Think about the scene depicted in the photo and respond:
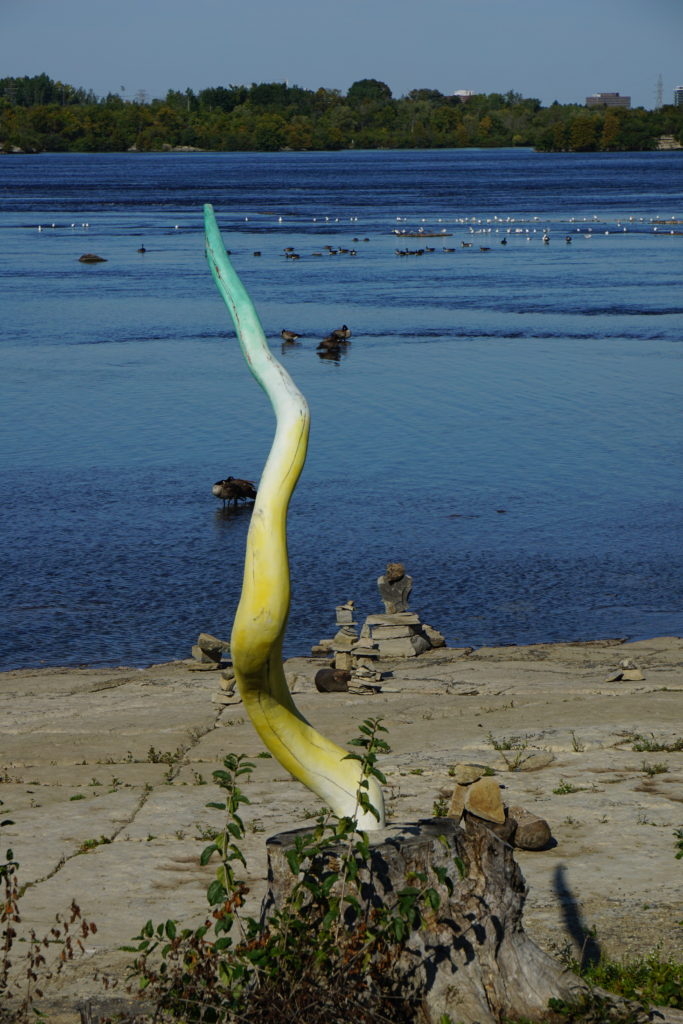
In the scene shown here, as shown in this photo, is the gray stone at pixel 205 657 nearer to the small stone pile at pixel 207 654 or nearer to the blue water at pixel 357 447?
the small stone pile at pixel 207 654

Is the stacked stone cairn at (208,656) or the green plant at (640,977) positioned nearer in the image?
the green plant at (640,977)

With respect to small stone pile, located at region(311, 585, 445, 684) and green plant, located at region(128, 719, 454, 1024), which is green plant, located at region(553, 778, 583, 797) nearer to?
green plant, located at region(128, 719, 454, 1024)

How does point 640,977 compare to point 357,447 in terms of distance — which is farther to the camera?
point 357,447

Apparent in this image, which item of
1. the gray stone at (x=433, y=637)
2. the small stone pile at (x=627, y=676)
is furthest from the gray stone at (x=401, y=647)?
the small stone pile at (x=627, y=676)

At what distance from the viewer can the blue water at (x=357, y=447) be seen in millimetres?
23234

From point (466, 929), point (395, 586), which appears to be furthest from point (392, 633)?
point (466, 929)

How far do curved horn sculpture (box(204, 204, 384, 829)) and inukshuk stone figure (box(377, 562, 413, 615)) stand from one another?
12.0 metres

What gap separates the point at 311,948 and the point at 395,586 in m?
13.1

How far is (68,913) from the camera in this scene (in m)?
9.55

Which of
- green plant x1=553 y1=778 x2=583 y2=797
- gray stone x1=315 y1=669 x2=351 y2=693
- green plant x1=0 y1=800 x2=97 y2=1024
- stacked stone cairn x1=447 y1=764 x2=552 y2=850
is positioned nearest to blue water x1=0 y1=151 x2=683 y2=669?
gray stone x1=315 y1=669 x2=351 y2=693

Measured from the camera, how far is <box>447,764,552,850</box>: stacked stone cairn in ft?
30.2

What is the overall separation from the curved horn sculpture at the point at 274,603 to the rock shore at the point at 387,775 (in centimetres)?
205

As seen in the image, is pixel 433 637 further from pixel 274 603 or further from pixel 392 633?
pixel 274 603

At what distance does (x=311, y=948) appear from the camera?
21.8 feet
